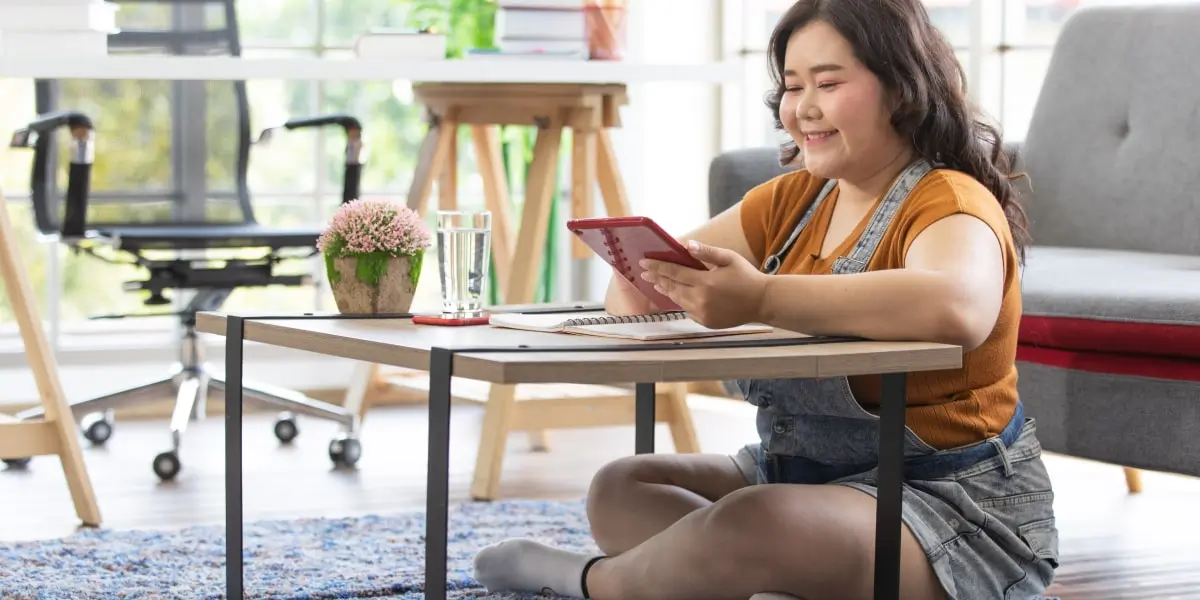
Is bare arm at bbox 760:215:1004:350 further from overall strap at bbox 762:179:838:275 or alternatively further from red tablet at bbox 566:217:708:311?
overall strap at bbox 762:179:838:275

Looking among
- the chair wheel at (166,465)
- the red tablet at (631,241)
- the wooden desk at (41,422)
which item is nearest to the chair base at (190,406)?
the chair wheel at (166,465)

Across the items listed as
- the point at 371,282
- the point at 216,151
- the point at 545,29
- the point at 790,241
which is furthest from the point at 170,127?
the point at 790,241

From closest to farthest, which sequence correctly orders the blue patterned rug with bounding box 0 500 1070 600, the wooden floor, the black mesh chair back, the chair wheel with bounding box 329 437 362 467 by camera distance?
1. the blue patterned rug with bounding box 0 500 1070 600
2. the wooden floor
3. the chair wheel with bounding box 329 437 362 467
4. the black mesh chair back

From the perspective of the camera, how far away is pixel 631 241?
1435mm

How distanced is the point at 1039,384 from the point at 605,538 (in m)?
0.77

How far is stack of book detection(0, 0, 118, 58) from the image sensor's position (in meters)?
2.79

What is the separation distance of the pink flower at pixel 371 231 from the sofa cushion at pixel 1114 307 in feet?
3.29

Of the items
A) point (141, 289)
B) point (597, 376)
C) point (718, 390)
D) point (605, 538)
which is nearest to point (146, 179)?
point (141, 289)

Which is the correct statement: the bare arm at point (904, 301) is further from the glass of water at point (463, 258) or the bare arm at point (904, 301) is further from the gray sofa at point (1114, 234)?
the gray sofa at point (1114, 234)

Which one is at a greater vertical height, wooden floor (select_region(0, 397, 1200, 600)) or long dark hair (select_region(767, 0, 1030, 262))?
long dark hair (select_region(767, 0, 1030, 262))

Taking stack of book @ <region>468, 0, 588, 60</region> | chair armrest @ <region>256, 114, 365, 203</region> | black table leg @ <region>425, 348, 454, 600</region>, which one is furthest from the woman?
chair armrest @ <region>256, 114, 365, 203</region>

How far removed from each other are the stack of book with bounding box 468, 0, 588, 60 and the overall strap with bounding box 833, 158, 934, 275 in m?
1.47

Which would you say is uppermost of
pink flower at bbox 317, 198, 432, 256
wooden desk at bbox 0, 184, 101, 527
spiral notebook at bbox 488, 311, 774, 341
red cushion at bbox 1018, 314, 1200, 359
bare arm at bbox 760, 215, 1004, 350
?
pink flower at bbox 317, 198, 432, 256

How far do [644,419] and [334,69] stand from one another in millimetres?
1123
